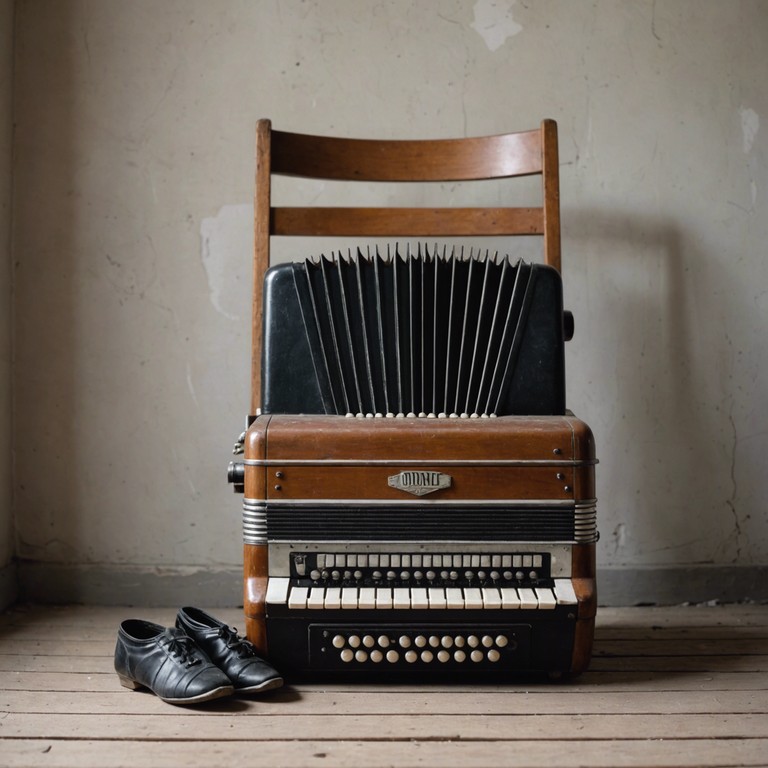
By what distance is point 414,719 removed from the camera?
162 cm

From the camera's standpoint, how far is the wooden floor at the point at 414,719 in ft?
4.83

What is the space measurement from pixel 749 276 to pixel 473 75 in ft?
3.09

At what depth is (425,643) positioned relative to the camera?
1.75 m

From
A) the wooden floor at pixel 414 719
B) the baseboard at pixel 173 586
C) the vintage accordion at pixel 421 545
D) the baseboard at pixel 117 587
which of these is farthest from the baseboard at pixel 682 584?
the baseboard at pixel 117 587

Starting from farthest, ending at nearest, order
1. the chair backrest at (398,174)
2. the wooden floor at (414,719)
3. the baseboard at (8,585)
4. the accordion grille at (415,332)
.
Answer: the baseboard at (8,585) < the chair backrest at (398,174) < the accordion grille at (415,332) < the wooden floor at (414,719)

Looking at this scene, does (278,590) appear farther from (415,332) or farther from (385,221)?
(385,221)

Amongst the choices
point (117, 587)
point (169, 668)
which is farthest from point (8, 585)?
point (169, 668)

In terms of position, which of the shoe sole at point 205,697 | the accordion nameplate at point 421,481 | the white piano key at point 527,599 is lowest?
the shoe sole at point 205,697

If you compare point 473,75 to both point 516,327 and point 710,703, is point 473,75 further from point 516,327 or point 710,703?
point 710,703

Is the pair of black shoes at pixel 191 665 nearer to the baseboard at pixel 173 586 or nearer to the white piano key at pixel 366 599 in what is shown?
the white piano key at pixel 366 599

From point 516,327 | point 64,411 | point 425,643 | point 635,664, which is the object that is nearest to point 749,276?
point 516,327

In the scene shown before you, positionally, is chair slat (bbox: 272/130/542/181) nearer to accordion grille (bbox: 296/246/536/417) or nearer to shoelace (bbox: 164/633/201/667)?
accordion grille (bbox: 296/246/536/417)

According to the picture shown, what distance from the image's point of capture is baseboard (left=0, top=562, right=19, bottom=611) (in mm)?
2322

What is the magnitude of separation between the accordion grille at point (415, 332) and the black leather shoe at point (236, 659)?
527 mm
